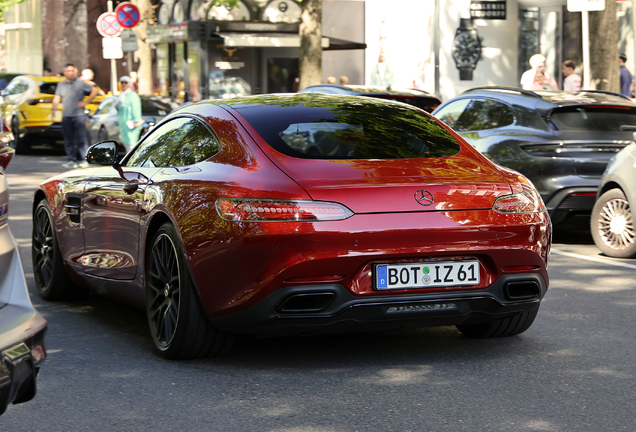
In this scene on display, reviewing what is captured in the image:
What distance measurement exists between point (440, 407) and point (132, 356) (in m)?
1.82

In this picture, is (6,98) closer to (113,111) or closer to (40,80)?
(40,80)

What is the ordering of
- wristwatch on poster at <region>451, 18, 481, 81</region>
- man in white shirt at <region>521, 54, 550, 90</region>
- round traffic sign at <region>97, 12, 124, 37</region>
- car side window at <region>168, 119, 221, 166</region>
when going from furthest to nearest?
wristwatch on poster at <region>451, 18, 481, 81</region>
round traffic sign at <region>97, 12, 124, 37</region>
man in white shirt at <region>521, 54, 550, 90</region>
car side window at <region>168, 119, 221, 166</region>

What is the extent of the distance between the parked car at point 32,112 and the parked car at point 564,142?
14674 millimetres

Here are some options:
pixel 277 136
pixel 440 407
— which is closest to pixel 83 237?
pixel 277 136

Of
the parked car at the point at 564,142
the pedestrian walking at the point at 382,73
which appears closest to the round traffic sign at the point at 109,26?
the pedestrian walking at the point at 382,73

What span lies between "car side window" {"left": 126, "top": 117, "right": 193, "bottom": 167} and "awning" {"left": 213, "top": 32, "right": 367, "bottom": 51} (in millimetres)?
25187

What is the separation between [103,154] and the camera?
6.49 meters

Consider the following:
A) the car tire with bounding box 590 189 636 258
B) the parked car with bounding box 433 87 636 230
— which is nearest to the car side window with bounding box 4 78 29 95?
the parked car with bounding box 433 87 636 230

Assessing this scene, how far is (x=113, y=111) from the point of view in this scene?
21781mm

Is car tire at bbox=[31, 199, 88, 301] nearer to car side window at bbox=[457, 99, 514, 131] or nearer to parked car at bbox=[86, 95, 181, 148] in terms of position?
car side window at bbox=[457, 99, 514, 131]

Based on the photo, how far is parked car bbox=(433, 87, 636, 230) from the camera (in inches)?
389

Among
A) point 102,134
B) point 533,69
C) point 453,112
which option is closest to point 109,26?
point 102,134

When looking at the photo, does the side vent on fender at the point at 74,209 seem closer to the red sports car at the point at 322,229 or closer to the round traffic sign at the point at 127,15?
the red sports car at the point at 322,229

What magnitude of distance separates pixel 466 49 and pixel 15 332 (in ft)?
82.5
